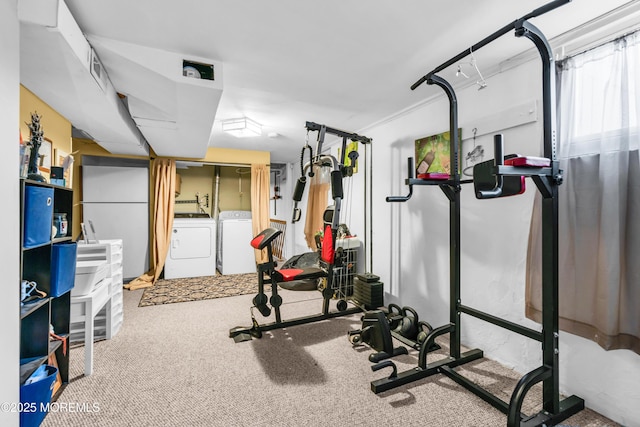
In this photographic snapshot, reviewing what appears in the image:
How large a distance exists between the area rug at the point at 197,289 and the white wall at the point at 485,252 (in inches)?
86.3

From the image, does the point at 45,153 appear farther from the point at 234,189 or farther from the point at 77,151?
the point at 234,189

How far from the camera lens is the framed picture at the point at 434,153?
101 inches

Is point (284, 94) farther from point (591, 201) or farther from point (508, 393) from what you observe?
point (508, 393)

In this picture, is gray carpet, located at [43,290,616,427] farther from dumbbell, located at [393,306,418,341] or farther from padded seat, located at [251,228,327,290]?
padded seat, located at [251,228,327,290]

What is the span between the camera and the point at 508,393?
5.85ft

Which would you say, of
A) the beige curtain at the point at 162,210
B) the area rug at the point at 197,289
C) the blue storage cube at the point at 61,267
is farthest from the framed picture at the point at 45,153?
the beige curtain at the point at 162,210

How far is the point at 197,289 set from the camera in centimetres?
413

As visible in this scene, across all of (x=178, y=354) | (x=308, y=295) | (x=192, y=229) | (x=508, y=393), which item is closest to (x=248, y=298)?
(x=308, y=295)

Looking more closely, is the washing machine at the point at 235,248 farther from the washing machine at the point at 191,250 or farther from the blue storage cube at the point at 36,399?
the blue storage cube at the point at 36,399

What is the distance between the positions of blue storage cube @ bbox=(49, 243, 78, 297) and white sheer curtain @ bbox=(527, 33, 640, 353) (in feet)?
9.58

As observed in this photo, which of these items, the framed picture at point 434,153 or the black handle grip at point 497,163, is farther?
the framed picture at point 434,153

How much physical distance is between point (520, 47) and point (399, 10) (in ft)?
3.21

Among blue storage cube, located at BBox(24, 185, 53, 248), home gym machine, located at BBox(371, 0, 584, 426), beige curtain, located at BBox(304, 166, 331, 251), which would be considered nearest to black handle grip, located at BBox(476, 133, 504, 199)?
home gym machine, located at BBox(371, 0, 584, 426)

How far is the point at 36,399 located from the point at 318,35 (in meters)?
2.50
